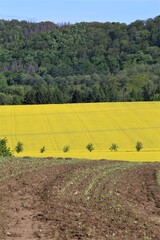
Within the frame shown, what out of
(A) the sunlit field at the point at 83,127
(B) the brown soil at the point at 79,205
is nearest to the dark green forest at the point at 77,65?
(A) the sunlit field at the point at 83,127

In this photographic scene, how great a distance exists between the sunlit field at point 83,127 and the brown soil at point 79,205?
2656cm

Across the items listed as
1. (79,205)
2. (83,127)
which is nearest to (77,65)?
(83,127)

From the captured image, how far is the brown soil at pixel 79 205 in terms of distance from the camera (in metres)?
12.6

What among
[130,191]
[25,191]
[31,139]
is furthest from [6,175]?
[31,139]

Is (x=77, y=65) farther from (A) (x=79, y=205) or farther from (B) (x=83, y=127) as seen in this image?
(A) (x=79, y=205)

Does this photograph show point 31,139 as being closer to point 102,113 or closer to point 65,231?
point 102,113

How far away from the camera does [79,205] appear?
1541 cm

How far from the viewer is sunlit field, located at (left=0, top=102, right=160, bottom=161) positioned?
6168cm

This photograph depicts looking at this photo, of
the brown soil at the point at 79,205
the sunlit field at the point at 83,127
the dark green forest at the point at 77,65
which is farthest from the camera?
the dark green forest at the point at 77,65

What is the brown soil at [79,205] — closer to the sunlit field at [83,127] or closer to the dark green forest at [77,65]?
the sunlit field at [83,127]

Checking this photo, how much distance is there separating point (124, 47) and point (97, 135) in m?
135

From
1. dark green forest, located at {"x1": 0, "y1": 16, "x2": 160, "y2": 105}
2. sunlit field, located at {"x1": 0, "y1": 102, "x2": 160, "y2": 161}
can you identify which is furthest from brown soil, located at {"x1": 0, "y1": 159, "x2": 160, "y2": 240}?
dark green forest, located at {"x1": 0, "y1": 16, "x2": 160, "y2": 105}

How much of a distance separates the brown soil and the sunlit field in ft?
87.2

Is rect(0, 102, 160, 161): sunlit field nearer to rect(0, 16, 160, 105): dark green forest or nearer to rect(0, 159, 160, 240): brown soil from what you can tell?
rect(0, 159, 160, 240): brown soil
